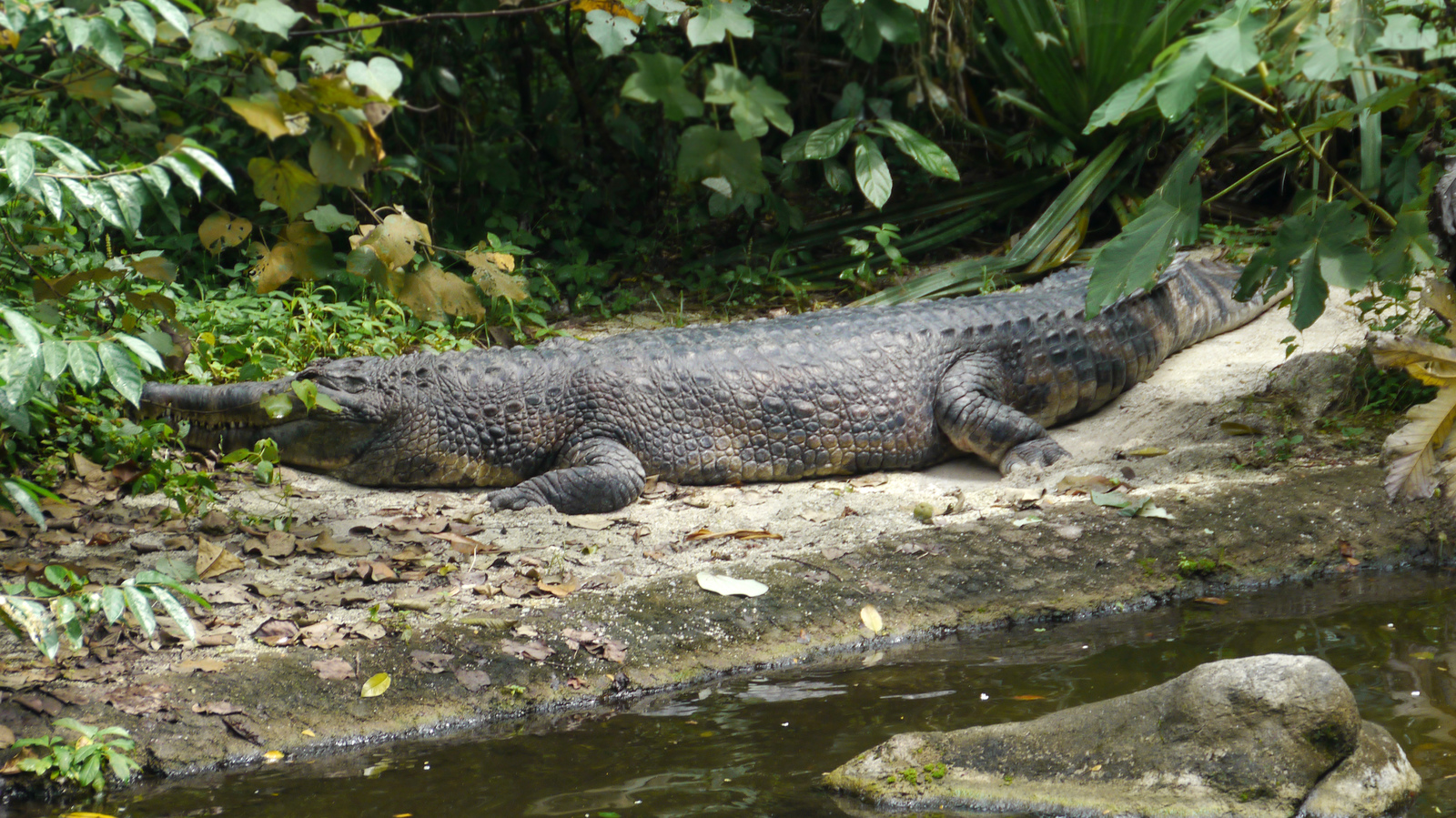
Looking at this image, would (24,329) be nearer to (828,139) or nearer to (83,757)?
(83,757)

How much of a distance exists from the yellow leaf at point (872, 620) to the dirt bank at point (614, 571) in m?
0.03

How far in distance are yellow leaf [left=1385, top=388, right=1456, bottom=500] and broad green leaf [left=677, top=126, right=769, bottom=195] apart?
3799mm

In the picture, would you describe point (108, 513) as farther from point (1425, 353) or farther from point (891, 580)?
point (1425, 353)

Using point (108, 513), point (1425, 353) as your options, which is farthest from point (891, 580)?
point (108, 513)

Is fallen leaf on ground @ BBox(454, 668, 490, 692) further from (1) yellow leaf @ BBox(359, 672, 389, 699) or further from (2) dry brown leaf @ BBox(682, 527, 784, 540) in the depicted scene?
(2) dry brown leaf @ BBox(682, 527, 784, 540)

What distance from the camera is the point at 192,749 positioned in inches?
106

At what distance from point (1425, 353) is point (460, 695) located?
287 centimetres

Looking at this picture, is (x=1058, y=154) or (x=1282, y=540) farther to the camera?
(x=1058, y=154)

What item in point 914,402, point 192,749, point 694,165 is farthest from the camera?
point 694,165

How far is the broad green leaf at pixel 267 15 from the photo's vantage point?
2.55 meters

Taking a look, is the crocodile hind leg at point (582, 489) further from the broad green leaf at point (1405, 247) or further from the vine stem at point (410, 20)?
the broad green leaf at point (1405, 247)

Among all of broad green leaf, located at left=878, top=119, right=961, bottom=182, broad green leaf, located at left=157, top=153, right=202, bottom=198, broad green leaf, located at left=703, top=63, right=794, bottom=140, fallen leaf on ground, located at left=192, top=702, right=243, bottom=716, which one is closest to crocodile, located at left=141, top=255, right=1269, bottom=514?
broad green leaf, located at left=703, top=63, right=794, bottom=140

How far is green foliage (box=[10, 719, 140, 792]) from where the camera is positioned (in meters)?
2.52

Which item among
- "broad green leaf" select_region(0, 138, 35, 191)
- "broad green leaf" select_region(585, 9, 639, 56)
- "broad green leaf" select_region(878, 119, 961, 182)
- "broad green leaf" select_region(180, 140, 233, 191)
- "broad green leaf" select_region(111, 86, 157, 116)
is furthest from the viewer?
"broad green leaf" select_region(878, 119, 961, 182)
